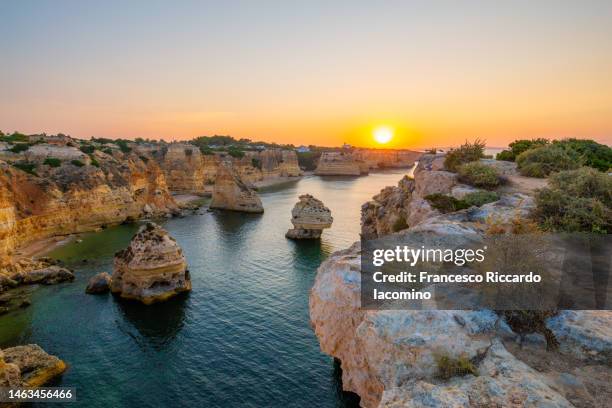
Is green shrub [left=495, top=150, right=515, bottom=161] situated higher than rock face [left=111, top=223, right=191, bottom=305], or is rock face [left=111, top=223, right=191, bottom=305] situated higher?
green shrub [left=495, top=150, right=515, bottom=161]

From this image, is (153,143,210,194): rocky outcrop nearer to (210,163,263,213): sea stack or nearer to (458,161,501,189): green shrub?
(210,163,263,213): sea stack

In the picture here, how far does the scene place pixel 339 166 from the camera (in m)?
154

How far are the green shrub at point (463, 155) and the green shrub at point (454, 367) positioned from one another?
56.4ft

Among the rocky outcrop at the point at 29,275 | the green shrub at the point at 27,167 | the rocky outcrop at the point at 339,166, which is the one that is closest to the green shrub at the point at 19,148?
the green shrub at the point at 27,167

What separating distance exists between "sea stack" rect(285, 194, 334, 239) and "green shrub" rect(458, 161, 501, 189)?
2680cm

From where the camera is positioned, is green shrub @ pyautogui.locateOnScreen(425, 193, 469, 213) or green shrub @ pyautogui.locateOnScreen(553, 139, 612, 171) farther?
green shrub @ pyautogui.locateOnScreen(553, 139, 612, 171)

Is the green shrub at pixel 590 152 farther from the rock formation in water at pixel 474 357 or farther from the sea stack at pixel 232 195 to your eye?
the sea stack at pixel 232 195

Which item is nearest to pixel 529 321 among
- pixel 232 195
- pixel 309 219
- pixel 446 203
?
pixel 446 203

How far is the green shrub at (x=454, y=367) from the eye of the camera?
21.9ft

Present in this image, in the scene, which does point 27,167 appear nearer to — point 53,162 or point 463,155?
point 53,162

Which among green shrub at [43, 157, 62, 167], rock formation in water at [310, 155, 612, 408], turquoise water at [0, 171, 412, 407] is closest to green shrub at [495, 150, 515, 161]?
turquoise water at [0, 171, 412, 407]

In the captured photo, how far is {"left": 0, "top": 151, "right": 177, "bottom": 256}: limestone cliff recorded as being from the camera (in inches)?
1570

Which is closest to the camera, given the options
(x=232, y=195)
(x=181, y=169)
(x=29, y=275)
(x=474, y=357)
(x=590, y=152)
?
(x=474, y=357)

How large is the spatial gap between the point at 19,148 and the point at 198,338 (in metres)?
48.5
